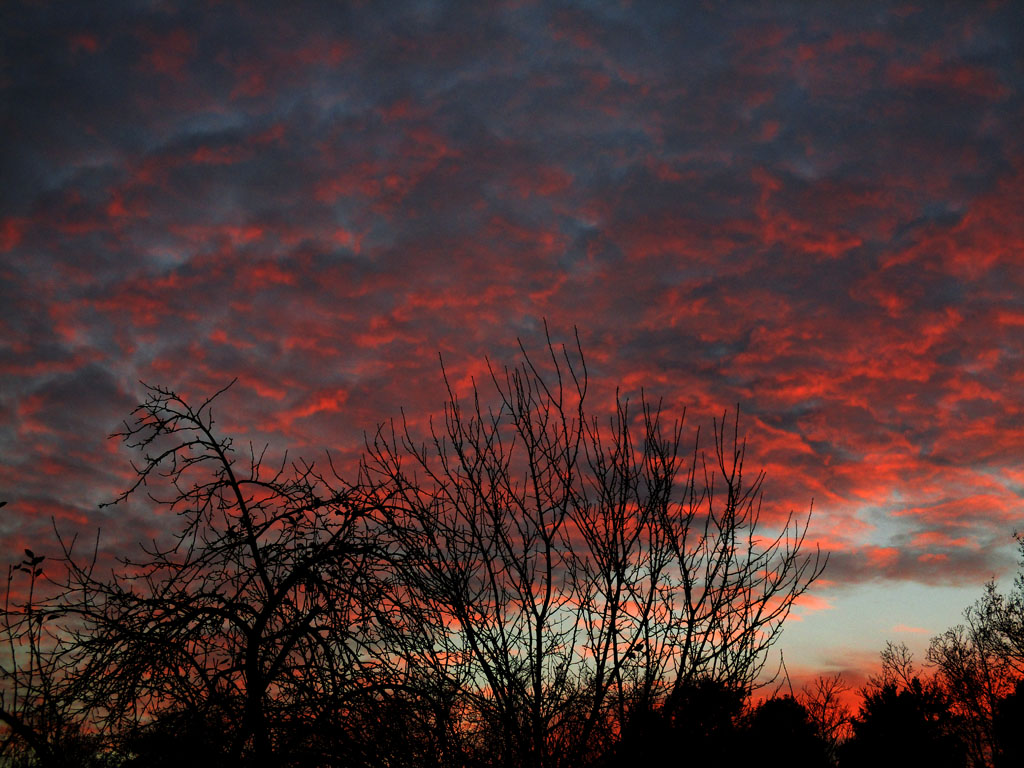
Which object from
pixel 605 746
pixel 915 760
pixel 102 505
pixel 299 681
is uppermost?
pixel 102 505

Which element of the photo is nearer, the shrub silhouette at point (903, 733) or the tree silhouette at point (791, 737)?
the tree silhouette at point (791, 737)

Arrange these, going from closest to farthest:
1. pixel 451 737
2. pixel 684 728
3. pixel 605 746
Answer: pixel 451 737 < pixel 605 746 < pixel 684 728

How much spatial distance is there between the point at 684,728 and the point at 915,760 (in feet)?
74.9

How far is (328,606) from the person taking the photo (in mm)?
5047

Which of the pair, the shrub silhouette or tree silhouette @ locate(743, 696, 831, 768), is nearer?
tree silhouette @ locate(743, 696, 831, 768)

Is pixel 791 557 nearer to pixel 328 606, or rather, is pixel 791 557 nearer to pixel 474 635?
pixel 474 635

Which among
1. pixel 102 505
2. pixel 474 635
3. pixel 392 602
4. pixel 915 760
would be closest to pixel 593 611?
pixel 474 635

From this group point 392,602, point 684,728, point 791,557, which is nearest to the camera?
point 392,602

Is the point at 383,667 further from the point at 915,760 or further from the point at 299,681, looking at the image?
the point at 915,760

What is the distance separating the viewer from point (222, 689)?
4801 millimetres

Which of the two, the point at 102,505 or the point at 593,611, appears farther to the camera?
the point at 593,611

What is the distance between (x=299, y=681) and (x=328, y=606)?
19.2 inches

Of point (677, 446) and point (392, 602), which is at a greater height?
point (677, 446)

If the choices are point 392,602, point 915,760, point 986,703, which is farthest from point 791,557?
point 986,703
